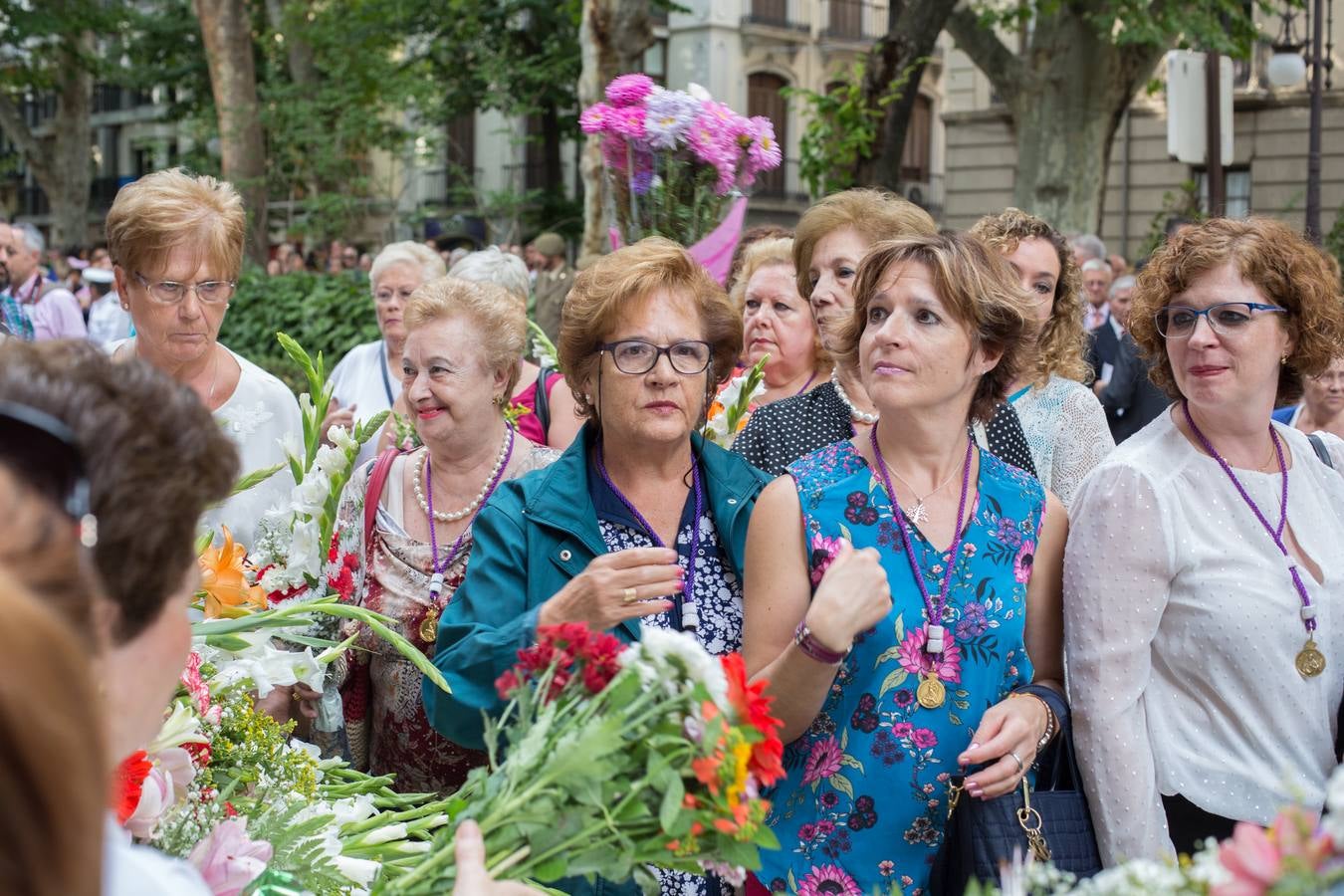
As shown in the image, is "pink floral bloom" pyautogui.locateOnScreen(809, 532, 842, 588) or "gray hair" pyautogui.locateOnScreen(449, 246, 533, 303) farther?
"gray hair" pyautogui.locateOnScreen(449, 246, 533, 303)

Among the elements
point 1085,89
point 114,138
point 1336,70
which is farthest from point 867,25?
point 114,138

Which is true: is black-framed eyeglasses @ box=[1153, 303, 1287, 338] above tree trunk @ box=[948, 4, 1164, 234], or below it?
below

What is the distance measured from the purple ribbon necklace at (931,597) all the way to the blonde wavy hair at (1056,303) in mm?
1630

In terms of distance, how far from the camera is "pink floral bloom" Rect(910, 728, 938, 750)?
303cm

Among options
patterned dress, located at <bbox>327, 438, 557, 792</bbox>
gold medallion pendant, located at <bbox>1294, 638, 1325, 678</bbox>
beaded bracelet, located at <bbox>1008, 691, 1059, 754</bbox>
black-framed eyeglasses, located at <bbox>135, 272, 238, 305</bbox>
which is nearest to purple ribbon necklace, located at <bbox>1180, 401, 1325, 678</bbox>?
gold medallion pendant, located at <bbox>1294, 638, 1325, 678</bbox>

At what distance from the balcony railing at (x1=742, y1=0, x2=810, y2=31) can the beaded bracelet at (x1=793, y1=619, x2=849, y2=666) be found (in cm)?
3779

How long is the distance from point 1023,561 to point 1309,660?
0.60 meters

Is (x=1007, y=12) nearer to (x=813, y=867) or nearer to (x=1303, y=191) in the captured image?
(x=1303, y=191)

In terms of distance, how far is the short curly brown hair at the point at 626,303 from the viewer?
134 inches

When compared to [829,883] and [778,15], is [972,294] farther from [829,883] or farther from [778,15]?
[778,15]

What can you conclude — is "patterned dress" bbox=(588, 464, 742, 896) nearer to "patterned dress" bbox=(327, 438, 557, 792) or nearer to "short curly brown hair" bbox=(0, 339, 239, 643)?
"patterned dress" bbox=(327, 438, 557, 792)

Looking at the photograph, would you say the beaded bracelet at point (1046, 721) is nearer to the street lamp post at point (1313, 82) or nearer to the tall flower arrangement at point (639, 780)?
the tall flower arrangement at point (639, 780)

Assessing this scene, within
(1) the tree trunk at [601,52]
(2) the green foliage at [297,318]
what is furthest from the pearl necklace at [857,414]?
(2) the green foliage at [297,318]

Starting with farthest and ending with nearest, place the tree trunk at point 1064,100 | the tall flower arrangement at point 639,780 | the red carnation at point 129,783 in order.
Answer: the tree trunk at point 1064,100
the red carnation at point 129,783
the tall flower arrangement at point 639,780
